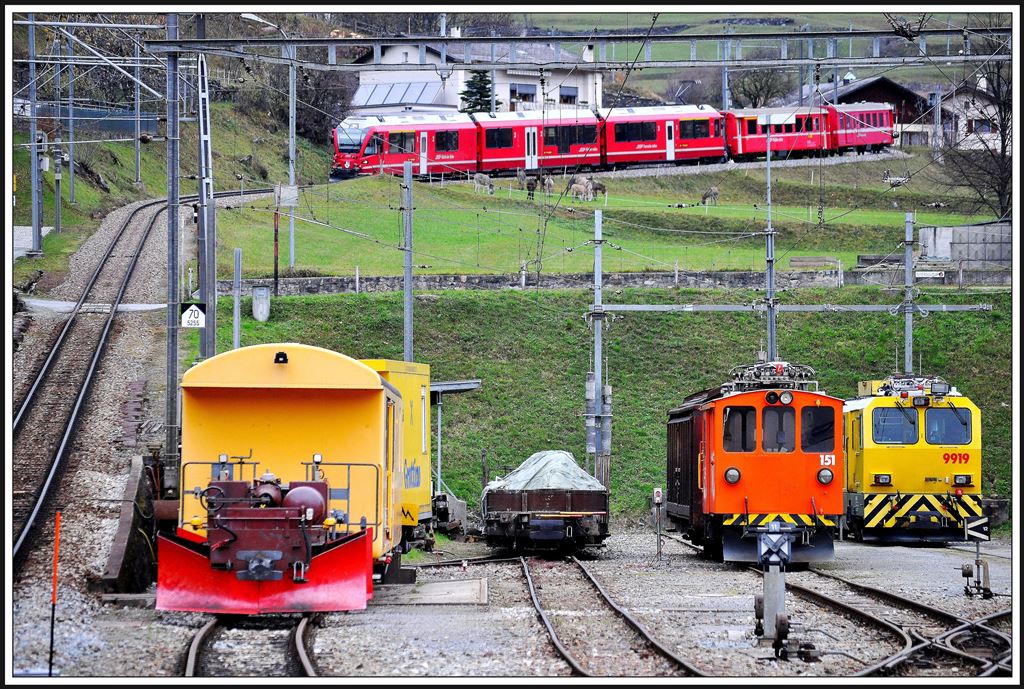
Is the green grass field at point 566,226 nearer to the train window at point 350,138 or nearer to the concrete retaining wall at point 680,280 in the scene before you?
the concrete retaining wall at point 680,280

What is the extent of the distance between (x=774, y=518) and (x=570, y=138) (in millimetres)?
45500

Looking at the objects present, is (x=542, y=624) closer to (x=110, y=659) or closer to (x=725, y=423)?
(x=110, y=659)

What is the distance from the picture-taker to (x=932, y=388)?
2509 centimetres

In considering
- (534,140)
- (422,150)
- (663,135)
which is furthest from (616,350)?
(663,135)

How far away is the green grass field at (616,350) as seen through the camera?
1484 inches

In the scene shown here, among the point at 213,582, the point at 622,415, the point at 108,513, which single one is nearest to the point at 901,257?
the point at 622,415

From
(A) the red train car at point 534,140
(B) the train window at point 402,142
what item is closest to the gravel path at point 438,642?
(B) the train window at point 402,142

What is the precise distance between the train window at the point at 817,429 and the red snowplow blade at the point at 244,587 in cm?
936

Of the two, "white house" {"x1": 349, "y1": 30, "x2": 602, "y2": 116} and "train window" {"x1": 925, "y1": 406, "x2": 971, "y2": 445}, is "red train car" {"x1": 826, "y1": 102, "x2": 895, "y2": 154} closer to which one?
"white house" {"x1": 349, "y1": 30, "x2": 602, "y2": 116}

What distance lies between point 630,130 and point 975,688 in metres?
57.0

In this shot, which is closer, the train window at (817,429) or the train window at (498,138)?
the train window at (817,429)

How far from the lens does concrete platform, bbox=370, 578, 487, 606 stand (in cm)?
1575

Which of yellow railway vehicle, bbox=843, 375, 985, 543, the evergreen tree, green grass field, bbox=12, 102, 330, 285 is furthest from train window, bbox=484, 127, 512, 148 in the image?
yellow railway vehicle, bbox=843, 375, 985, 543

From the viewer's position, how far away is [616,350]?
42.9 m
